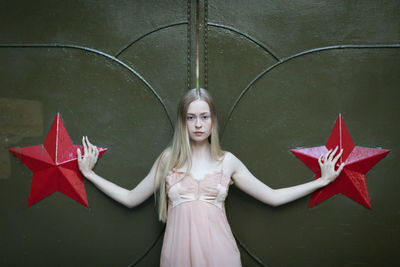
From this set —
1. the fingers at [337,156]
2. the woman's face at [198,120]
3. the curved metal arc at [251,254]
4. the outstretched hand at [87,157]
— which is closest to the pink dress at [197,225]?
the woman's face at [198,120]

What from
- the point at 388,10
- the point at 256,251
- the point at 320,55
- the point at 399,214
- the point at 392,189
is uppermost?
the point at 388,10

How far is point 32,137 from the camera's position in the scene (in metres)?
2.45

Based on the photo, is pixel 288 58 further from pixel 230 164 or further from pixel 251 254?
pixel 251 254

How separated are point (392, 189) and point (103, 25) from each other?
2337 mm

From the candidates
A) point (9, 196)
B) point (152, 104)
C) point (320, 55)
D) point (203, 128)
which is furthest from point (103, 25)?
point (320, 55)

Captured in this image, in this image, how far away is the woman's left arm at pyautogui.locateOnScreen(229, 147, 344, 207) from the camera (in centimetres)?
218

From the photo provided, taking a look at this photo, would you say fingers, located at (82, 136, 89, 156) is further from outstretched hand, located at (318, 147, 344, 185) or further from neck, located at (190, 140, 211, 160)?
outstretched hand, located at (318, 147, 344, 185)

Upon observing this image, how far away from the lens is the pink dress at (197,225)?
6.43 feet

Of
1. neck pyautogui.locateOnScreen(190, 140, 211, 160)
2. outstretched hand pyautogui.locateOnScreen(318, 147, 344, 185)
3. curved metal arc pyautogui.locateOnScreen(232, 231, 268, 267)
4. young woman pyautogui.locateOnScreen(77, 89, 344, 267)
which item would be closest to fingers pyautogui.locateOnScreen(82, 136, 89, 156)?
young woman pyautogui.locateOnScreen(77, 89, 344, 267)

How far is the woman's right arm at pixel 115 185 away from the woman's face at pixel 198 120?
29cm

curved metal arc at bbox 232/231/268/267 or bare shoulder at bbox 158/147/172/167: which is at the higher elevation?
bare shoulder at bbox 158/147/172/167

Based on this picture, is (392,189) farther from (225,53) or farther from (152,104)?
(152,104)

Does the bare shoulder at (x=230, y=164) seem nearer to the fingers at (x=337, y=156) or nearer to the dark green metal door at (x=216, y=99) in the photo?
the dark green metal door at (x=216, y=99)

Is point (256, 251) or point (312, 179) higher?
point (312, 179)
